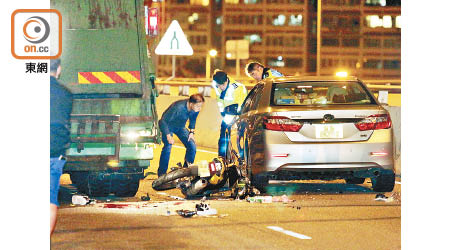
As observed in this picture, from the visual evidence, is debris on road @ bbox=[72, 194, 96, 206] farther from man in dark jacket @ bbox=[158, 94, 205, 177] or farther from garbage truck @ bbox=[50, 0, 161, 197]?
man in dark jacket @ bbox=[158, 94, 205, 177]

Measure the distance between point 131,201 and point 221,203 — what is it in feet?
3.51

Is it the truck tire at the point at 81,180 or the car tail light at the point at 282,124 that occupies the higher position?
the car tail light at the point at 282,124

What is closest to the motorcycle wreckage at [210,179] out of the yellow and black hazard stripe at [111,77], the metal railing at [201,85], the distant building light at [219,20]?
the yellow and black hazard stripe at [111,77]

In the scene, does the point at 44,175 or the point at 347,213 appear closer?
the point at 44,175

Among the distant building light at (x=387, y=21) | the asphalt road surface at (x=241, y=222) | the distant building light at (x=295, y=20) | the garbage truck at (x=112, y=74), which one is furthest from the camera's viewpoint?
the distant building light at (x=295, y=20)

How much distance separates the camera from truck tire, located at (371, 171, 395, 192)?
12.2m

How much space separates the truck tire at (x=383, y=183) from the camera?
12.2m

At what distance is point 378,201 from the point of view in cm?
1187

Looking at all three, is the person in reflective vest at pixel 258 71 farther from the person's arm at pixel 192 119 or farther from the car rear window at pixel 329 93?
Result: the car rear window at pixel 329 93

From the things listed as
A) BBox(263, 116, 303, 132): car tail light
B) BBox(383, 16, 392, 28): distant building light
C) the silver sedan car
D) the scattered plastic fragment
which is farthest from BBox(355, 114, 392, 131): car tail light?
BBox(383, 16, 392, 28): distant building light

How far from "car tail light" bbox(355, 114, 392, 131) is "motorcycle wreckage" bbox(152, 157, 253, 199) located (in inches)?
63.5

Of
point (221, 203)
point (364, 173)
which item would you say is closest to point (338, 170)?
point (364, 173)
